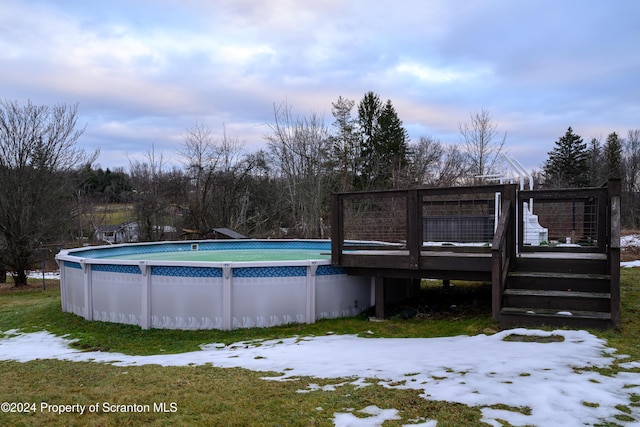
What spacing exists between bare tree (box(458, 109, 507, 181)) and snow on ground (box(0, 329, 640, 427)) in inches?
826

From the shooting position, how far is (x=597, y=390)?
295cm

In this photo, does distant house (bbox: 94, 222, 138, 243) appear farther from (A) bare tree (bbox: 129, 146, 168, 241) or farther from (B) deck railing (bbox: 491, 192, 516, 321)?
(B) deck railing (bbox: 491, 192, 516, 321)

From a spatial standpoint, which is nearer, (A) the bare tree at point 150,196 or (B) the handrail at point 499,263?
(B) the handrail at point 499,263

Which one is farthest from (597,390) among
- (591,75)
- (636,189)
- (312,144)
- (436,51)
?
(636,189)

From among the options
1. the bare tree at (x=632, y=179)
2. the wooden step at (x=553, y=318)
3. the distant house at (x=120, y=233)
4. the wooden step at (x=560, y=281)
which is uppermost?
the bare tree at (x=632, y=179)

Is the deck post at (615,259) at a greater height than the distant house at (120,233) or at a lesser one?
greater

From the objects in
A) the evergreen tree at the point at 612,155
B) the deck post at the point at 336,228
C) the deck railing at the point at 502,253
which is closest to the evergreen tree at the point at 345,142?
the deck post at the point at 336,228

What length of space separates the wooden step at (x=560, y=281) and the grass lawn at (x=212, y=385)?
485 millimetres

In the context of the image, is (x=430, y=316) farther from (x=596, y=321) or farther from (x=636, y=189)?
(x=636, y=189)

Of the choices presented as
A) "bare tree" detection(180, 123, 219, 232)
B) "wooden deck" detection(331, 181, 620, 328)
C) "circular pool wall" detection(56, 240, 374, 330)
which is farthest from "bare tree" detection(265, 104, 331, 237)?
"circular pool wall" detection(56, 240, 374, 330)

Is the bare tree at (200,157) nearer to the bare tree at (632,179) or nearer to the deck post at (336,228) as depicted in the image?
the deck post at (336,228)

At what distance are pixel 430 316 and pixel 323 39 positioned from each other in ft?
32.8

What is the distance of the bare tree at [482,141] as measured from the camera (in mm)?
24188

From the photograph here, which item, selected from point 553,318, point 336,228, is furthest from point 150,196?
point 553,318
